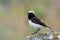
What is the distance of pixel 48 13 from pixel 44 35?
847 cm

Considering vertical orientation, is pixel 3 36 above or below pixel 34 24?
below

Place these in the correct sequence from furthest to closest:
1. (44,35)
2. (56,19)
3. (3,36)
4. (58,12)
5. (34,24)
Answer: (58,12)
(56,19)
(3,36)
(34,24)
(44,35)

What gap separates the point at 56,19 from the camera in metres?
15.8

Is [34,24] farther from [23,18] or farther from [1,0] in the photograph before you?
[1,0]

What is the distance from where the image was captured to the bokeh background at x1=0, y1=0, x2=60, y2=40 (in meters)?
14.7

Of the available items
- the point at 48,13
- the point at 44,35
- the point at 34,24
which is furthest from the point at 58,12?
the point at 44,35

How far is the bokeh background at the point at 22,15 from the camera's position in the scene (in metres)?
14.7

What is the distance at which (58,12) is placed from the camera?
1708cm

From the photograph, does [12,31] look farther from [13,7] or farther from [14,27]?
[13,7]

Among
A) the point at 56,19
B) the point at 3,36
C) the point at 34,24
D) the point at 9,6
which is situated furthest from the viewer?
the point at 9,6

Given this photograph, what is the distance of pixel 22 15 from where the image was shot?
16938 mm

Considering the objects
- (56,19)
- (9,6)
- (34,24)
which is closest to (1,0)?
(9,6)

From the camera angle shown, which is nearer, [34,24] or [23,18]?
[34,24]

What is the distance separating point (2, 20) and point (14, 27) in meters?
1.49
